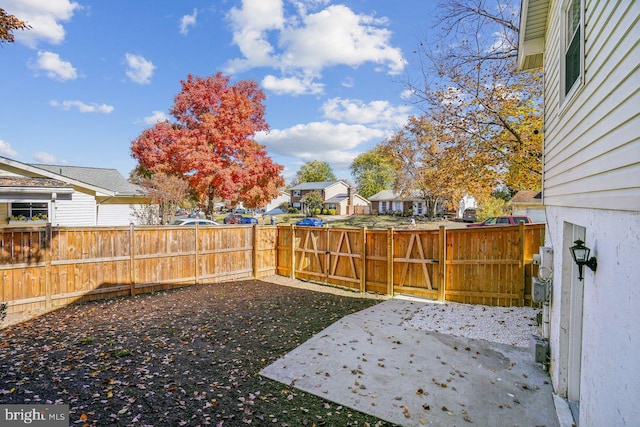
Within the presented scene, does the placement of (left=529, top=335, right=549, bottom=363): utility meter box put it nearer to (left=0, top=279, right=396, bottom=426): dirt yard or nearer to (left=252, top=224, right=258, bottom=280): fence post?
(left=0, top=279, right=396, bottom=426): dirt yard

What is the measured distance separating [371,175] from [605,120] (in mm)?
52894

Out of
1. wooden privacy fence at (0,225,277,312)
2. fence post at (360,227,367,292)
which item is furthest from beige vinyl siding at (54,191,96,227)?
fence post at (360,227,367,292)

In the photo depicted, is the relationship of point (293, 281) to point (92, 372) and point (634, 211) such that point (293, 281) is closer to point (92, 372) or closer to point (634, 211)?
point (92, 372)

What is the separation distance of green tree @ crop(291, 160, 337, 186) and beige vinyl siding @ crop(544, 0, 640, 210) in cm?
6280

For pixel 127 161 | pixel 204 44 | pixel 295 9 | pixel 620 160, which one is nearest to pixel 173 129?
pixel 127 161

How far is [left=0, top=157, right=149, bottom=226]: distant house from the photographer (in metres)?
9.79

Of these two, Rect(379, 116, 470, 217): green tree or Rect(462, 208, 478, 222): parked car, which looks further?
Rect(462, 208, 478, 222): parked car

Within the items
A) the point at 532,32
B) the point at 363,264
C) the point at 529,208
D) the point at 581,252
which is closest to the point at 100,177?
the point at 363,264

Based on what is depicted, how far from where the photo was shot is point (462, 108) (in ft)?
36.2

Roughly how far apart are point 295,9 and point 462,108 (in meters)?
6.51

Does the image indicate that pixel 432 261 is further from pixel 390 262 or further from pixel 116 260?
pixel 116 260

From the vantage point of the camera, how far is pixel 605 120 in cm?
230

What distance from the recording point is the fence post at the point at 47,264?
6.98 metres

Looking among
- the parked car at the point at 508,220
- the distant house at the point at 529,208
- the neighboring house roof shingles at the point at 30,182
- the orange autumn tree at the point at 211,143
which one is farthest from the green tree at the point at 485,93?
the distant house at the point at 529,208
